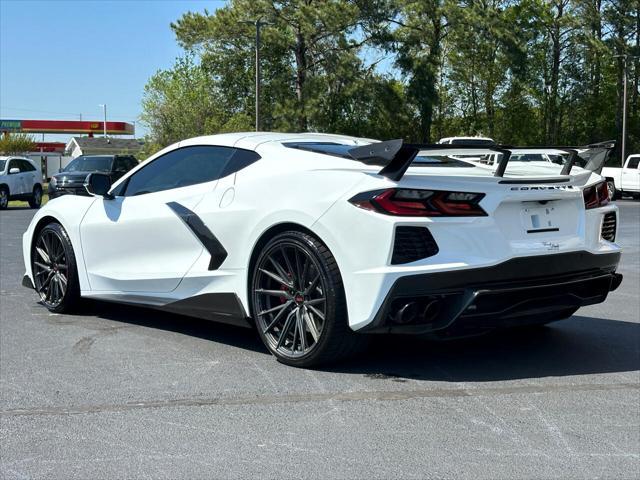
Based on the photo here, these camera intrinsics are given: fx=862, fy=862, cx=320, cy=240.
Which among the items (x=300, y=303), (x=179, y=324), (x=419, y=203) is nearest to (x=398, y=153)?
(x=419, y=203)

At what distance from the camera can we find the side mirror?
648cm

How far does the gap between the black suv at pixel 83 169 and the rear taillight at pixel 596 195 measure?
70.1 ft

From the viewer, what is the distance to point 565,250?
16.0 feet

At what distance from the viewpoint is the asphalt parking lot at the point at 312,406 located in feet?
11.5

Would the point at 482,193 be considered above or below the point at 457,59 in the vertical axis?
below

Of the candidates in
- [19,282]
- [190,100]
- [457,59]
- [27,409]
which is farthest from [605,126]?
[27,409]

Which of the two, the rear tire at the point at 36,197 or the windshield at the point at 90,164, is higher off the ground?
the windshield at the point at 90,164

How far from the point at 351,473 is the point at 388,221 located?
1.51 metres

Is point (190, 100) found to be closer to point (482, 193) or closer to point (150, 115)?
point (150, 115)

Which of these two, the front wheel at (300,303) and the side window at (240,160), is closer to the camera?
the front wheel at (300,303)

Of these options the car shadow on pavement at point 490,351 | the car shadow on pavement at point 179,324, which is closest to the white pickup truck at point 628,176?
the car shadow on pavement at point 490,351

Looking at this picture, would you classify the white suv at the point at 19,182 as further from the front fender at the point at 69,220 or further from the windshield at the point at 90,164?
the front fender at the point at 69,220

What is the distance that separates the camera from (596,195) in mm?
5277

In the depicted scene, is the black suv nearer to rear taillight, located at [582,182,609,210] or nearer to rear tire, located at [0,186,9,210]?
rear tire, located at [0,186,9,210]
